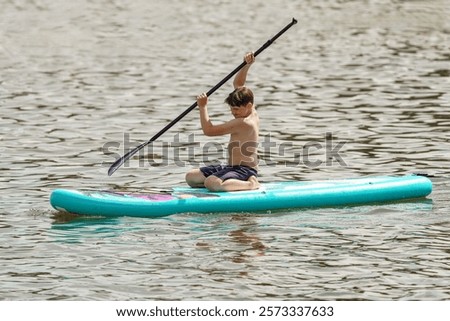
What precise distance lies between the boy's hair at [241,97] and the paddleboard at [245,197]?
844 millimetres

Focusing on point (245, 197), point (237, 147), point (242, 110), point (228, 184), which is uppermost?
point (242, 110)

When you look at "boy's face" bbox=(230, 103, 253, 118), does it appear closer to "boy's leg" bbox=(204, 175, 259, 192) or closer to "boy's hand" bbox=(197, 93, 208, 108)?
"boy's hand" bbox=(197, 93, 208, 108)

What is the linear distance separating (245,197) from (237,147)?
1.78 feet

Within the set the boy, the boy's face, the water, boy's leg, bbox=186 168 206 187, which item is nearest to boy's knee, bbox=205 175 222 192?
the boy

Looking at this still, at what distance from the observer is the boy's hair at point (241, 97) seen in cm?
1155

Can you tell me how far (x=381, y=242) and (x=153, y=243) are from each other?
77.0 inches

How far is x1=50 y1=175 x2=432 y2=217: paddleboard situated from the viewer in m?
11.3

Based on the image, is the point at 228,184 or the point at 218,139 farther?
the point at 218,139

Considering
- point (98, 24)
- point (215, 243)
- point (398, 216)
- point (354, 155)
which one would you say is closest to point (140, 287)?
point (215, 243)

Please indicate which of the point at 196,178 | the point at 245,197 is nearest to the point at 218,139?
the point at 196,178

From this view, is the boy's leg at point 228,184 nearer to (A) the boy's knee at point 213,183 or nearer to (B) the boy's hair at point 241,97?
(A) the boy's knee at point 213,183

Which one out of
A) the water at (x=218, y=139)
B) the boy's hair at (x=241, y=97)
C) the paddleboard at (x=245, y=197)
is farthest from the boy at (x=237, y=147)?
the water at (x=218, y=139)

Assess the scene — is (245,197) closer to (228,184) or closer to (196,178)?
(228,184)

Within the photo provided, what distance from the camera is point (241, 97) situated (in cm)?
1159
